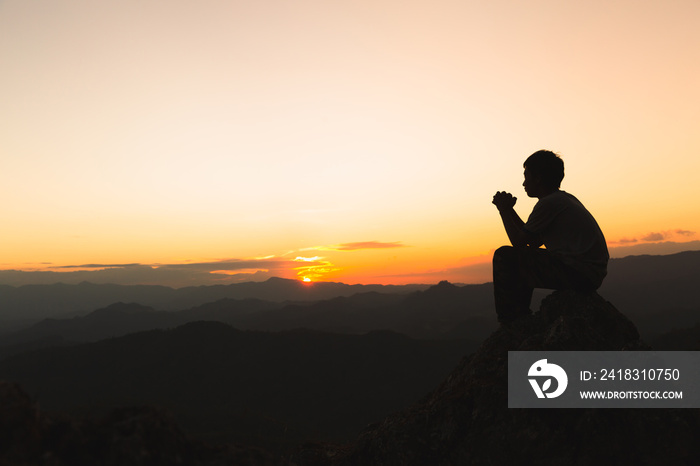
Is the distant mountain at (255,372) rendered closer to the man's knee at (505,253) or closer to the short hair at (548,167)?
the man's knee at (505,253)

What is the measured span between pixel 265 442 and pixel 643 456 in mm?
62567

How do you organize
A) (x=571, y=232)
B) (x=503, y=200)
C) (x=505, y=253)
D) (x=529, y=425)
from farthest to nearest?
(x=503, y=200) < (x=505, y=253) < (x=571, y=232) < (x=529, y=425)

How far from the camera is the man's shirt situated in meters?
6.54

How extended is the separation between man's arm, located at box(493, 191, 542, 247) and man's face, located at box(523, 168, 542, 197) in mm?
442

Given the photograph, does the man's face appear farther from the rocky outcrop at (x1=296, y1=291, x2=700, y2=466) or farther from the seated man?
the rocky outcrop at (x1=296, y1=291, x2=700, y2=466)

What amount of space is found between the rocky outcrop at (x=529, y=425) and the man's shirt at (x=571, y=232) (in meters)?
0.73

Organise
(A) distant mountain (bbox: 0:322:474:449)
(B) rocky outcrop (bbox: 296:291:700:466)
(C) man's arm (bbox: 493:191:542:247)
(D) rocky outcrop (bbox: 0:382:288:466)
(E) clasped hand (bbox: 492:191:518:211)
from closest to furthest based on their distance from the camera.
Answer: (D) rocky outcrop (bbox: 0:382:288:466) → (B) rocky outcrop (bbox: 296:291:700:466) → (C) man's arm (bbox: 493:191:542:247) → (E) clasped hand (bbox: 492:191:518:211) → (A) distant mountain (bbox: 0:322:474:449)

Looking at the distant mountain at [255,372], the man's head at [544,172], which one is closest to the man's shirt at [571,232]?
the man's head at [544,172]

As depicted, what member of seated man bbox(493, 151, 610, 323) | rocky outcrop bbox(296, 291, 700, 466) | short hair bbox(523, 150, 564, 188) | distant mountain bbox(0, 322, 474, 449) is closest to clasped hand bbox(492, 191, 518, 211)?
seated man bbox(493, 151, 610, 323)

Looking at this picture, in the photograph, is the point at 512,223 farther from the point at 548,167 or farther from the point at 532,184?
the point at 548,167

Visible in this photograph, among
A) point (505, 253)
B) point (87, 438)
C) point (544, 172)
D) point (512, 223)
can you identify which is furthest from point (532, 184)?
point (87, 438)

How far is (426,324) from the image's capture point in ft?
570

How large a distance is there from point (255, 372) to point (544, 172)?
387 feet

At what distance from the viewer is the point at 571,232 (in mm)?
6676
